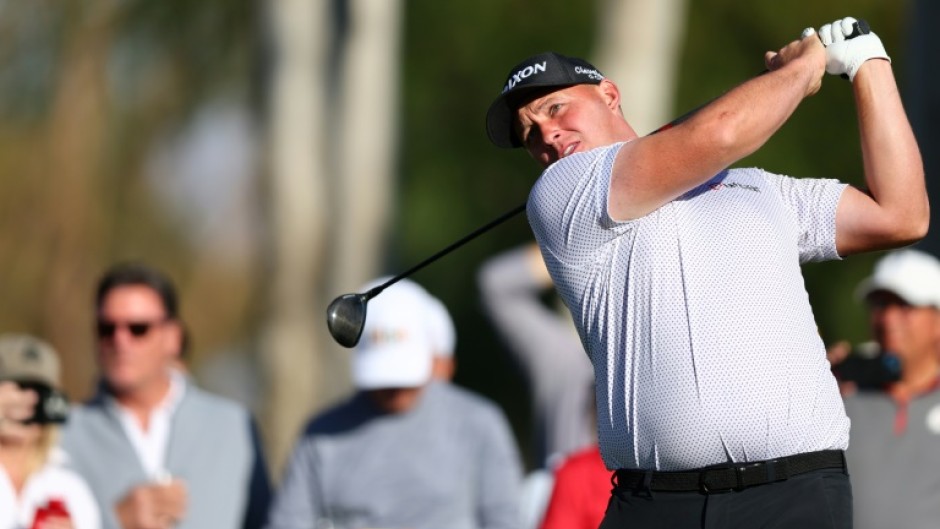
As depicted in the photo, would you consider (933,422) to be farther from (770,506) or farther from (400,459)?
(770,506)

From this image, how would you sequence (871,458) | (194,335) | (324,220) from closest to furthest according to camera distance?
(871,458)
(324,220)
(194,335)

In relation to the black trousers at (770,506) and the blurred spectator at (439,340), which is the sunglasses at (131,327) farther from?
the black trousers at (770,506)

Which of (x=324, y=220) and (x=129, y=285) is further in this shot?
(x=324, y=220)

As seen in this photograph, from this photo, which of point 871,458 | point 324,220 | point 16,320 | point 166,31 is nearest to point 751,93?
point 871,458

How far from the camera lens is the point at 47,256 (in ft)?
87.6

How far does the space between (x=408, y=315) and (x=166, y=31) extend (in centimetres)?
1814

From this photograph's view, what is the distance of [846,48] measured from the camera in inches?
194

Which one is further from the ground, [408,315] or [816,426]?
[408,315]

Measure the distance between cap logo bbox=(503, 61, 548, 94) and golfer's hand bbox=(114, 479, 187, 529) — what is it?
8.23ft

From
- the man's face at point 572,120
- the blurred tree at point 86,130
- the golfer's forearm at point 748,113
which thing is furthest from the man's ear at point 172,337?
the blurred tree at point 86,130

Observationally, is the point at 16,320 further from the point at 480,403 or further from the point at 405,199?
the point at 480,403

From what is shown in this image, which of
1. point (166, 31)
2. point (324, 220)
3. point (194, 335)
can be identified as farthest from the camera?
point (194, 335)

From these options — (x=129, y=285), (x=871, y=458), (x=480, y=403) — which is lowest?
(x=871, y=458)

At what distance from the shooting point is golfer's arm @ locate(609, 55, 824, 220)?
4.46m
